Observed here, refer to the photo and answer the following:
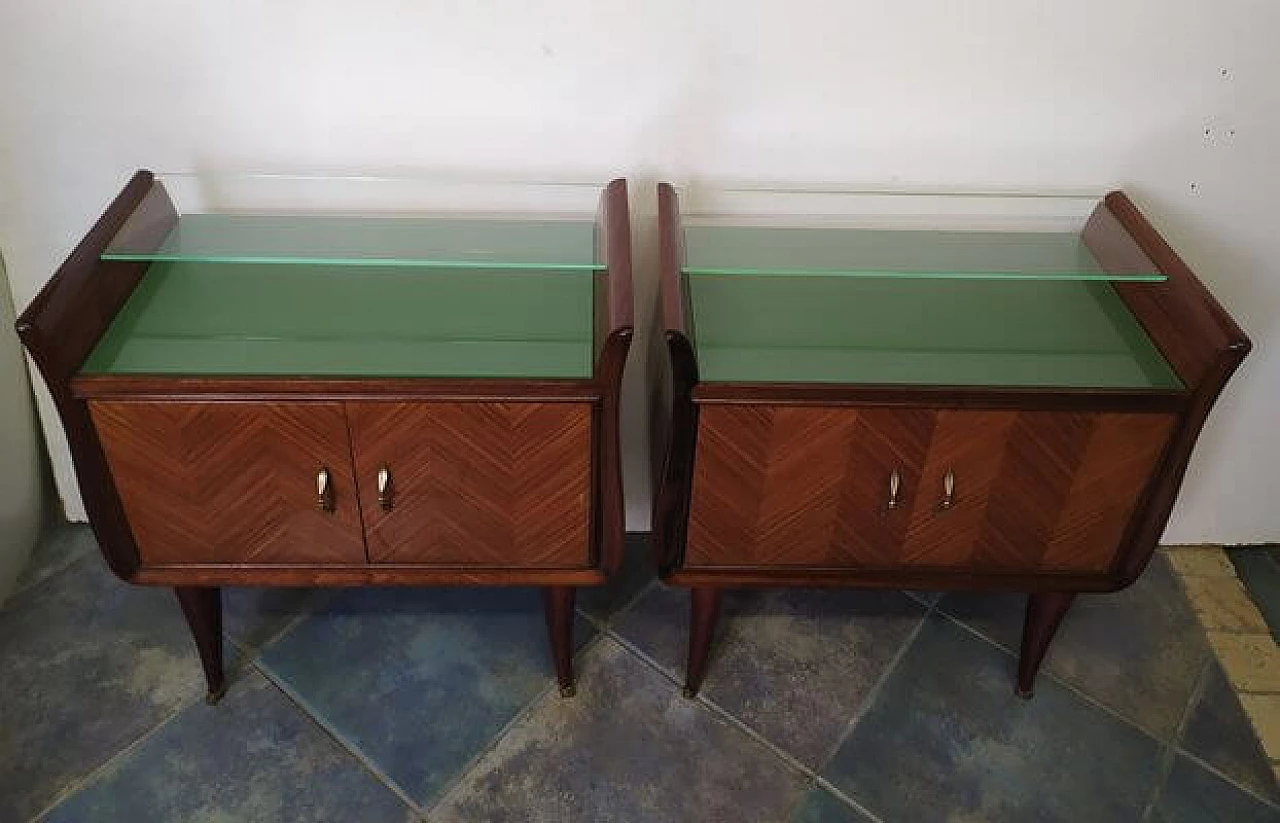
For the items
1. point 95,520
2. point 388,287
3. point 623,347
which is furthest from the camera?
point 388,287

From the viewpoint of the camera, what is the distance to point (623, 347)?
1.19 m

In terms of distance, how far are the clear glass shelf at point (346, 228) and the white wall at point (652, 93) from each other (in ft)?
0.14

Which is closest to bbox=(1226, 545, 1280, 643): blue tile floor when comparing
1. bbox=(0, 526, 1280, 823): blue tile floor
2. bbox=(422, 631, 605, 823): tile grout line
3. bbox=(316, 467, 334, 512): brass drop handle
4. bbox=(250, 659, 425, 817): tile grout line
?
bbox=(0, 526, 1280, 823): blue tile floor

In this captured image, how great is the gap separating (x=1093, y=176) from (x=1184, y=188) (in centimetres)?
14

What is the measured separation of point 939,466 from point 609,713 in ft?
2.08

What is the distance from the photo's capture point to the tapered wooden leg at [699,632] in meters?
1.51

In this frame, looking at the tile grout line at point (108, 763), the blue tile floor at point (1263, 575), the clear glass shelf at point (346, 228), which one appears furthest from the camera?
the blue tile floor at point (1263, 575)

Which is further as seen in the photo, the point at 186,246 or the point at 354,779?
the point at 354,779

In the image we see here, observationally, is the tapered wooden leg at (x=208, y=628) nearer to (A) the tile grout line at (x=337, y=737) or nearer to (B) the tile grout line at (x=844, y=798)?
(A) the tile grout line at (x=337, y=737)

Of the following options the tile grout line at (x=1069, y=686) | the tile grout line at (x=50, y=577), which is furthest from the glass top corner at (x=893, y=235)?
the tile grout line at (x=50, y=577)

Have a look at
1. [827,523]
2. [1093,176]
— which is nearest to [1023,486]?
[827,523]

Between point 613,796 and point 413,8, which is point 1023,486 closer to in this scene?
point 613,796

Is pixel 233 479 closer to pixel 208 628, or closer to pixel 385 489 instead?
pixel 385 489

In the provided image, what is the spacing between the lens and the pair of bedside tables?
1.24 metres
